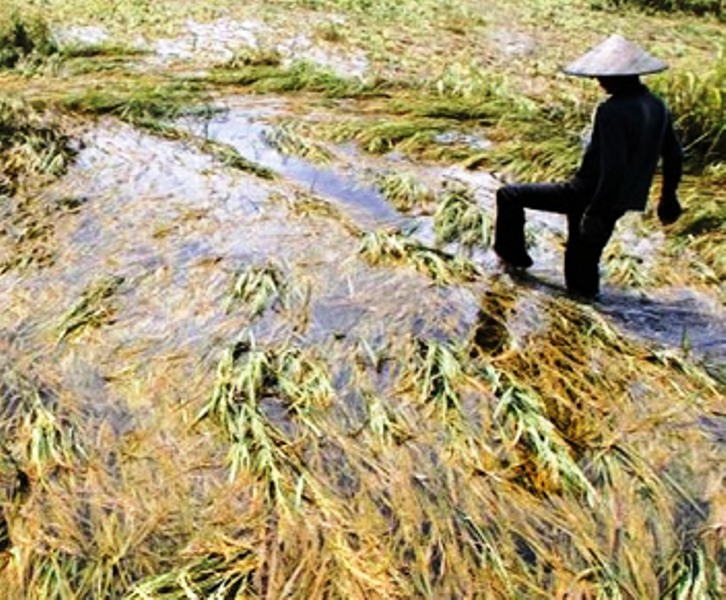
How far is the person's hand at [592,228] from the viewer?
4535 millimetres

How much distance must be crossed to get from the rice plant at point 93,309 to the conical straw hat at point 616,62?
286 centimetres

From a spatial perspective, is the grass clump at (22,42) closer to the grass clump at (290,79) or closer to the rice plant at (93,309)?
the grass clump at (290,79)

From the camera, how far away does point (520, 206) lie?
16.8ft

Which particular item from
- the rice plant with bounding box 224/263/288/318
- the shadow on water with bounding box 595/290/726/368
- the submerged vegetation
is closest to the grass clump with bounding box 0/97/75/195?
the submerged vegetation

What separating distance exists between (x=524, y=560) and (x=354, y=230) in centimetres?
319

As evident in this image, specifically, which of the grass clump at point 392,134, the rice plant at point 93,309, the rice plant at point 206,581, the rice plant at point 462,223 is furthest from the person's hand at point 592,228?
the grass clump at point 392,134

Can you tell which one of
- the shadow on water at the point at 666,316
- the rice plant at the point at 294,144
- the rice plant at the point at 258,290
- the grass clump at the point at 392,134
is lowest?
the rice plant at the point at 294,144

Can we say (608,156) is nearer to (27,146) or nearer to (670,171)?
(670,171)

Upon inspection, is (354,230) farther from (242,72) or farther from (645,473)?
(242,72)

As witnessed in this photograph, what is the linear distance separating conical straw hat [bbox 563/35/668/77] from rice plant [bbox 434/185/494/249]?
1654 millimetres

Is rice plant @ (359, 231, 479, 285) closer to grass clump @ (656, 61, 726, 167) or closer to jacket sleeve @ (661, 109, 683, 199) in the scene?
jacket sleeve @ (661, 109, 683, 199)

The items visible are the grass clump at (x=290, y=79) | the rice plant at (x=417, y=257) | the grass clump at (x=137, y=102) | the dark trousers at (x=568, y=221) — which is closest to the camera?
the dark trousers at (x=568, y=221)

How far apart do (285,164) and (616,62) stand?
141 inches

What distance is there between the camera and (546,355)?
4.46 metres
